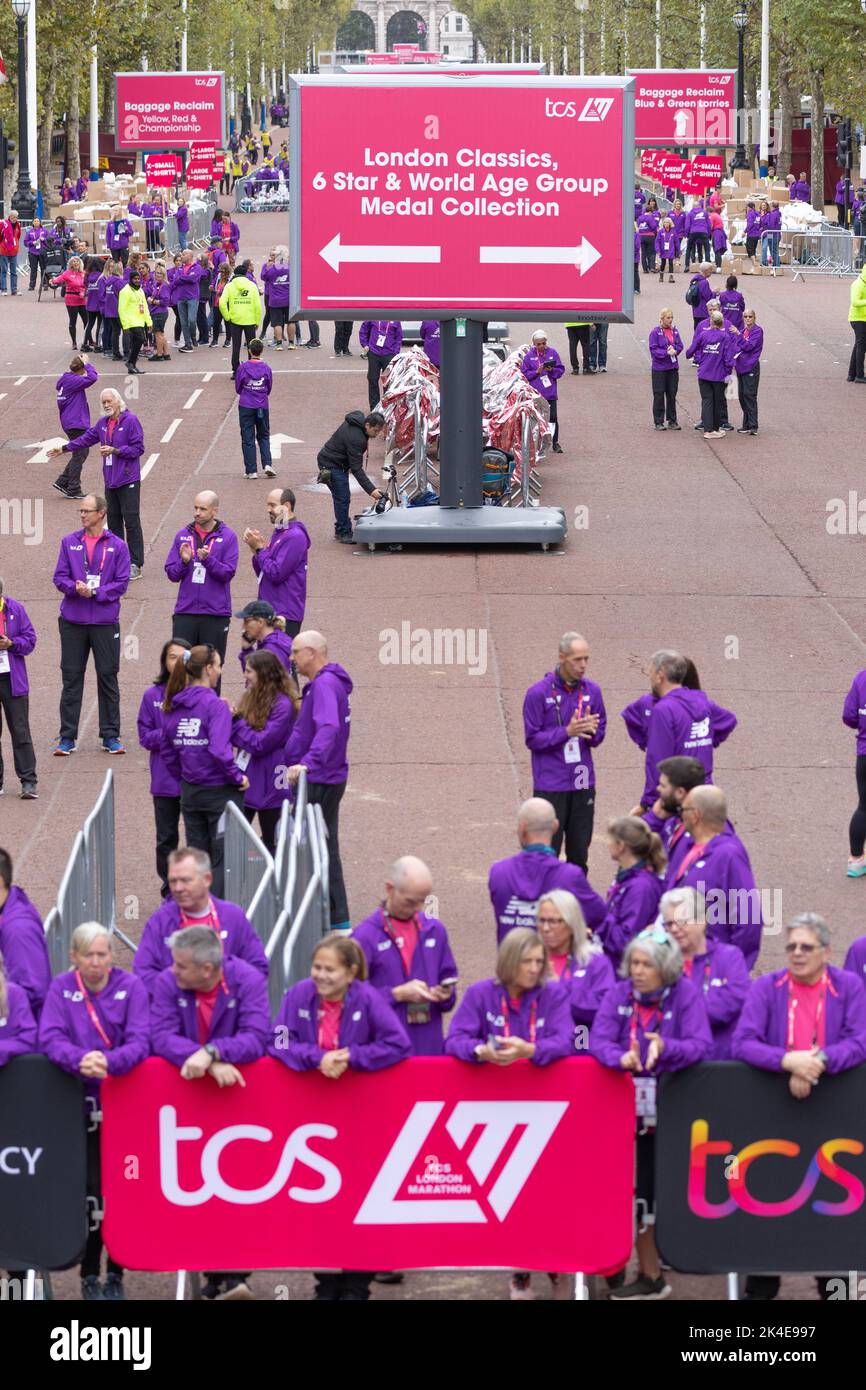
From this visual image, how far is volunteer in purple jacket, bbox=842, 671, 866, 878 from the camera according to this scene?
12688 millimetres

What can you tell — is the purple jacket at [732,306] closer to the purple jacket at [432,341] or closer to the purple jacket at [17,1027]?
the purple jacket at [432,341]

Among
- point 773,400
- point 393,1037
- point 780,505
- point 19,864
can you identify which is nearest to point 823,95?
point 773,400

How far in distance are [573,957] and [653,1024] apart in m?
0.74

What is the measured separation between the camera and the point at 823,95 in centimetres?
6319

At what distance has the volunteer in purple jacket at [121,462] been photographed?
1966 cm

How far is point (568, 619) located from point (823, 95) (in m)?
48.3

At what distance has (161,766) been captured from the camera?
12.1 metres

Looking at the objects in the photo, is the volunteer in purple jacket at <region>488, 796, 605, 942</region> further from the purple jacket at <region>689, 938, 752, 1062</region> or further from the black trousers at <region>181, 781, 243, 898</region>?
the black trousers at <region>181, 781, 243, 898</region>

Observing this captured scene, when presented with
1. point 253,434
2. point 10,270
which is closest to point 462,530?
point 253,434

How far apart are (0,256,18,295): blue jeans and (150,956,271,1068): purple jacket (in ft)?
125

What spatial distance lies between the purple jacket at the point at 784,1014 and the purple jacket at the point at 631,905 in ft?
4.18

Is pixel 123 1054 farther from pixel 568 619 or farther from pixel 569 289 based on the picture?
pixel 569 289

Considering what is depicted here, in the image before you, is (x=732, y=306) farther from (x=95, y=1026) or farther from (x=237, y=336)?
(x=95, y=1026)

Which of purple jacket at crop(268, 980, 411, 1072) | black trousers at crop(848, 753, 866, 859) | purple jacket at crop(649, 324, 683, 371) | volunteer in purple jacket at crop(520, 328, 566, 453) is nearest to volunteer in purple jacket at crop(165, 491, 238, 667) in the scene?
black trousers at crop(848, 753, 866, 859)
